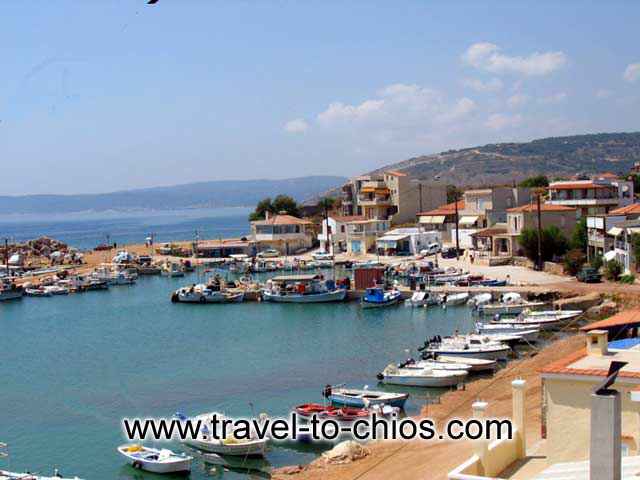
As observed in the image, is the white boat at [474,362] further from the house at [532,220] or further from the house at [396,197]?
the house at [396,197]

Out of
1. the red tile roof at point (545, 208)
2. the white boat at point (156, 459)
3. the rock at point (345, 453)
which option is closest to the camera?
the rock at point (345, 453)

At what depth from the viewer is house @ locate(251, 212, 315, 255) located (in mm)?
78562

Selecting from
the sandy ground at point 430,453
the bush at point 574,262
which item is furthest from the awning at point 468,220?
the sandy ground at point 430,453

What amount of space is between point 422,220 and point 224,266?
17.4 meters

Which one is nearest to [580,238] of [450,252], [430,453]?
[450,252]

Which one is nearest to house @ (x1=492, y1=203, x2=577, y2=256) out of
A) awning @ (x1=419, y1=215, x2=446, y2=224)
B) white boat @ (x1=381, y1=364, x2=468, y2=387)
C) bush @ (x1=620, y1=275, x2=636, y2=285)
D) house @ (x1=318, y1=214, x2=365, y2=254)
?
awning @ (x1=419, y1=215, x2=446, y2=224)

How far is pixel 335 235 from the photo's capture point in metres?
75.7

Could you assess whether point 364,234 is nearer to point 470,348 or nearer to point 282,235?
point 282,235

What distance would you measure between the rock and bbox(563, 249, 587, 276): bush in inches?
1233

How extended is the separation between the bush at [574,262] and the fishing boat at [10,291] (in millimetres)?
38216

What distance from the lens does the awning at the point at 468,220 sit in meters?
67.2

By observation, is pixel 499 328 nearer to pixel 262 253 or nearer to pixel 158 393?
pixel 158 393

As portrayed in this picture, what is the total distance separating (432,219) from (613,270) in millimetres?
28092

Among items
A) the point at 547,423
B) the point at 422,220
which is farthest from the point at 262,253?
the point at 547,423
